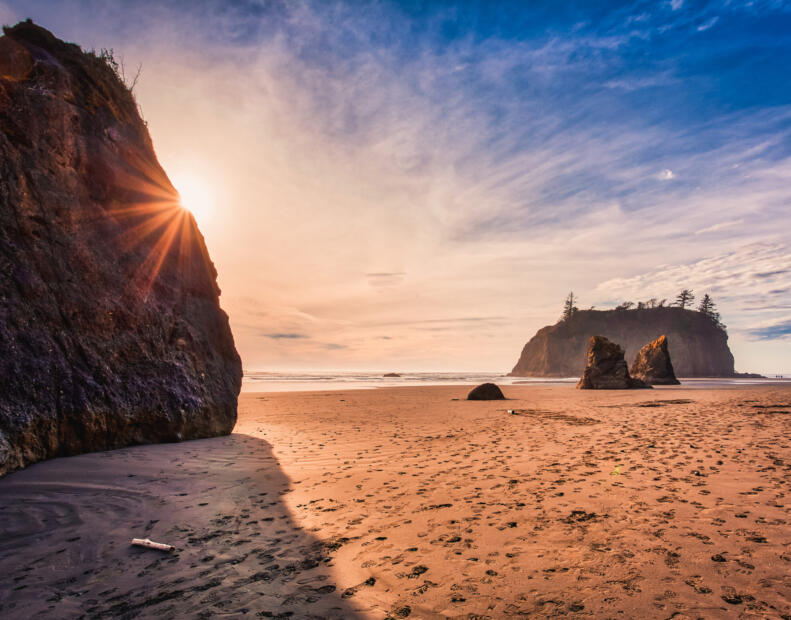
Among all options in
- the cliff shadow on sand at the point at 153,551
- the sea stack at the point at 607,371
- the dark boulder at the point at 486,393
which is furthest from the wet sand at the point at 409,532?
the sea stack at the point at 607,371

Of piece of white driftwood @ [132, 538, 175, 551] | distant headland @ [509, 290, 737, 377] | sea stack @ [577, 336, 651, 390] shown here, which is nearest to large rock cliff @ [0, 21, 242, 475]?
piece of white driftwood @ [132, 538, 175, 551]

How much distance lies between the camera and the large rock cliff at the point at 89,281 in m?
5.13

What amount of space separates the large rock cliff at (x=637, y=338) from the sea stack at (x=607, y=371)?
194ft

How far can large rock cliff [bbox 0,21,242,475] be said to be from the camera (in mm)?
5133

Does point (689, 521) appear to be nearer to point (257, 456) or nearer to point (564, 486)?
point (564, 486)

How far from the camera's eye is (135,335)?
6938mm

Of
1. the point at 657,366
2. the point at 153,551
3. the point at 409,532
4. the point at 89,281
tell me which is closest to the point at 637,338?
the point at 657,366

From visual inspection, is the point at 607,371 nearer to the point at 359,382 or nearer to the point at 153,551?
the point at 359,382

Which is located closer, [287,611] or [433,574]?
[287,611]

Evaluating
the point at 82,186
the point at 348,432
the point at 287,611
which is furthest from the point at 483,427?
the point at 82,186

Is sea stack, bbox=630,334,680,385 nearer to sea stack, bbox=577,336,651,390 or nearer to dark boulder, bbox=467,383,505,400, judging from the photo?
sea stack, bbox=577,336,651,390

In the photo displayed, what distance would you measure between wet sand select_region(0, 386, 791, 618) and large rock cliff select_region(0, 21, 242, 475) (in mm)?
715

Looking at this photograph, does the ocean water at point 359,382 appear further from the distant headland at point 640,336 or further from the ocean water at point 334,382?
the distant headland at point 640,336

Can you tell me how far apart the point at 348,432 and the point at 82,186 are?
7507 millimetres
